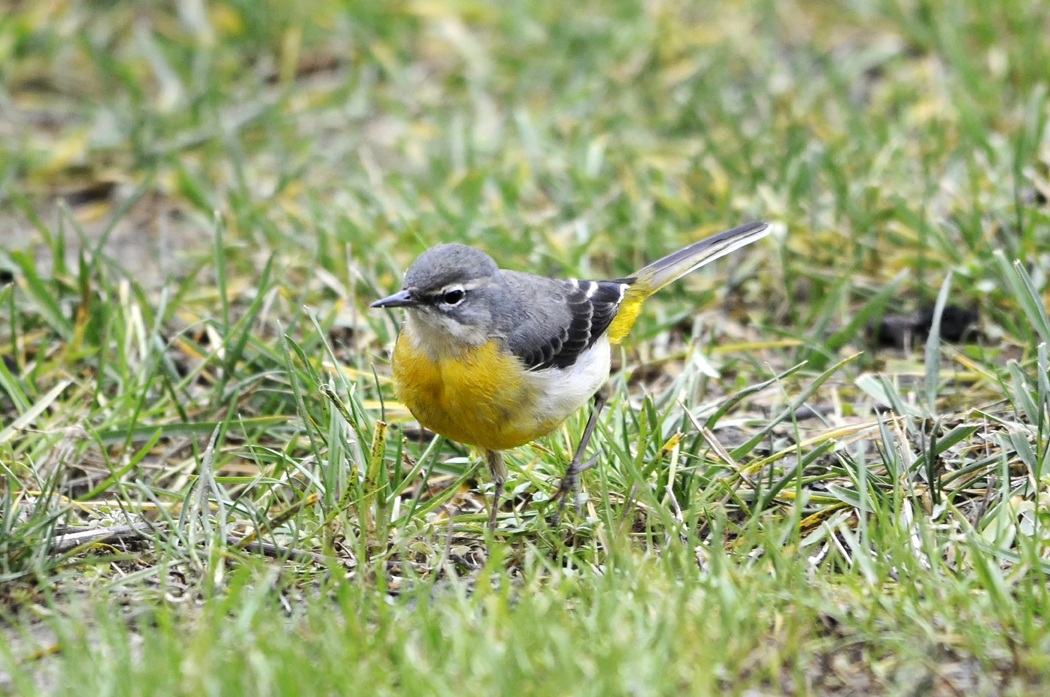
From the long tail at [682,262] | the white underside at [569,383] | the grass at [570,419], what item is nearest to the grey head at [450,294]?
the white underside at [569,383]

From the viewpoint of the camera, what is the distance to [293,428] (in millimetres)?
5422

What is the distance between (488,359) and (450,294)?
28cm

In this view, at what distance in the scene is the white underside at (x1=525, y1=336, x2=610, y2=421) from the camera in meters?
4.74

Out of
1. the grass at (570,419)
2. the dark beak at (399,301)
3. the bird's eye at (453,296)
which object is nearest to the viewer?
the grass at (570,419)

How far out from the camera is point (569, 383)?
15.9 ft

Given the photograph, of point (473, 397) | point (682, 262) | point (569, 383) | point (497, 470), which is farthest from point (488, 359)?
point (682, 262)

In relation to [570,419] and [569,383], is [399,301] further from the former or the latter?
[570,419]

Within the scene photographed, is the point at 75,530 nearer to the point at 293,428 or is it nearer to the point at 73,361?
the point at 293,428

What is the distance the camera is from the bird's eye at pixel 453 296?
4711mm

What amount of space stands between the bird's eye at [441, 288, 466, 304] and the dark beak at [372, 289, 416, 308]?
0.45 feet

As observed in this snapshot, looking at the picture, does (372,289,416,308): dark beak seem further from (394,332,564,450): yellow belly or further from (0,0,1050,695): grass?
(0,0,1050,695): grass

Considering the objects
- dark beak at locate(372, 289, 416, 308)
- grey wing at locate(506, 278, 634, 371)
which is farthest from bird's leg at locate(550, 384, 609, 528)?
dark beak at locate(372, 289, 416, 308)

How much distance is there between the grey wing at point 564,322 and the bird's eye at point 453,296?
25 centimetres

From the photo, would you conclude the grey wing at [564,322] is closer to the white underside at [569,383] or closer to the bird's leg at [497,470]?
the white underside at [569,383]
